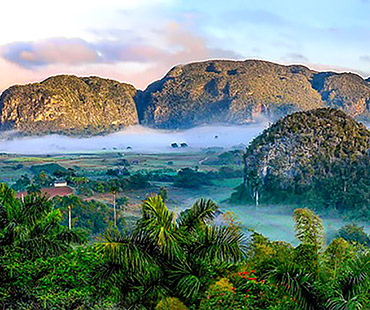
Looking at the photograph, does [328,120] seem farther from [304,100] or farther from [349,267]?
[304,100]

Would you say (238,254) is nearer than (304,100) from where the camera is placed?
Yes

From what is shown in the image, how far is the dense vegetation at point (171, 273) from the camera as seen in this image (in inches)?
227

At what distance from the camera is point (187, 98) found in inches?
6836

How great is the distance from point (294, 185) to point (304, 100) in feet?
397

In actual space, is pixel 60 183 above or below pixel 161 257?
below

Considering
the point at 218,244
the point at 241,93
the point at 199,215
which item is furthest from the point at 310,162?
the point at 241,93

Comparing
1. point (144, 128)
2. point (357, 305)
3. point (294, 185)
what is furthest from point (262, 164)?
point (144, 128)

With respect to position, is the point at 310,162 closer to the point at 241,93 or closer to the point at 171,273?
the point at 171,273

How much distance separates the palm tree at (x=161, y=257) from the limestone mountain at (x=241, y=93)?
488ft

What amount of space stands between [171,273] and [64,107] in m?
155

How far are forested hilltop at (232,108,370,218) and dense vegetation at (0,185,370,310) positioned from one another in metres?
35.2

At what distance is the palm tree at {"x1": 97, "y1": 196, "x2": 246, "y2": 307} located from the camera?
646 centimetres

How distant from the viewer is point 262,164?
46.7 meters

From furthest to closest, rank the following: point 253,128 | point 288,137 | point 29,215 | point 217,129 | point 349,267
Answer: point 217,129 → point 253,128 → point 288,137 → point 29,215 → point 349,267
